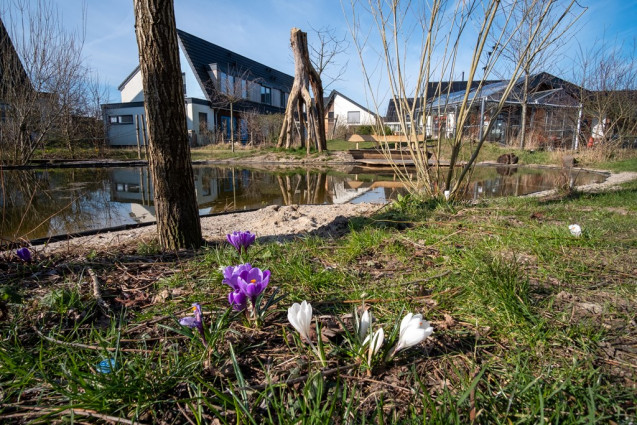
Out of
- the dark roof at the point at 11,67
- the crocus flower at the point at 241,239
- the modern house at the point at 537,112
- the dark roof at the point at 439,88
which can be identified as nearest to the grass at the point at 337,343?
the crocus flower at the point at 241,239

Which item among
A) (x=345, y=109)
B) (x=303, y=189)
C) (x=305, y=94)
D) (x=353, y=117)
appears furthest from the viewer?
(x=345, y=109)

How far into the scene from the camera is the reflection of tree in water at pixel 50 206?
4.24 m

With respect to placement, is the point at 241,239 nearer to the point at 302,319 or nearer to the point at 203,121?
the point at 302,319

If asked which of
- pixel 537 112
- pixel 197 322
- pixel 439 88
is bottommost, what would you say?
pixel 197 322

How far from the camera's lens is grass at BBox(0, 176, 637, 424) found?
0.85 meters

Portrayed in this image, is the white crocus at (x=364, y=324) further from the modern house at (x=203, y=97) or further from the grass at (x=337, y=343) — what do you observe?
the modern house at (x=203, y=97)

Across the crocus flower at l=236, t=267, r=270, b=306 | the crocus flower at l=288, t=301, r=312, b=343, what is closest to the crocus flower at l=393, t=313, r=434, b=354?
the crocus flower at l=288, t=301, r=312, b=343

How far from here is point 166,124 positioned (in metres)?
2.53

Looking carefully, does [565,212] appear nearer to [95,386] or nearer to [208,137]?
[95,386]

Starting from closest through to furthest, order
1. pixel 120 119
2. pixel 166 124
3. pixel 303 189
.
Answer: pixel 166 124, pixel 303 189, pixel 120 119

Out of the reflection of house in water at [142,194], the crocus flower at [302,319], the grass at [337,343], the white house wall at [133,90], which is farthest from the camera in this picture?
the white house wall at [133,90]

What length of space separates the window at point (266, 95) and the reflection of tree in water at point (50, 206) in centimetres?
2558

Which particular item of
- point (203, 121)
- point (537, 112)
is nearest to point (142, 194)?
point (203, 121)

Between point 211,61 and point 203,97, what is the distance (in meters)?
3.78
